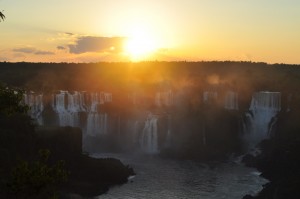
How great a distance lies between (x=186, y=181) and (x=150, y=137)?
2449cm

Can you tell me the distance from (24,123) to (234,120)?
137 feet

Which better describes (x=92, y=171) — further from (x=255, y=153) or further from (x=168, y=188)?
(x=255, y=153)

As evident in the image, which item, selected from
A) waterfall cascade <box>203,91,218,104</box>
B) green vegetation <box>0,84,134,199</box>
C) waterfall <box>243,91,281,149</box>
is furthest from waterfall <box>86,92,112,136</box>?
waterfall <box>243,91,281,149</box>

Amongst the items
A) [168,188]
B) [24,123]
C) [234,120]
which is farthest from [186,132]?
[24,123]

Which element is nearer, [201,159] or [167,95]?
[201,159]

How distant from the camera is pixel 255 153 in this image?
2810 inches

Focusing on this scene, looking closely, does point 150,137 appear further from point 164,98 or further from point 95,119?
point 164,98

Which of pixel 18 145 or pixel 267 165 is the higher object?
pixel 18 145

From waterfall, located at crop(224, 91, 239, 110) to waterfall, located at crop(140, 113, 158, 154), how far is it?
12306 mm

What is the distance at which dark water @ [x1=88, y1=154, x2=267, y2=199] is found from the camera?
1967 inches

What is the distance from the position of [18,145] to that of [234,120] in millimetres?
43600

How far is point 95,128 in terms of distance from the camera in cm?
8069

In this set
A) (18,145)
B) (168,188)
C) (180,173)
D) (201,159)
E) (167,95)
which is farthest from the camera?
(167,95)

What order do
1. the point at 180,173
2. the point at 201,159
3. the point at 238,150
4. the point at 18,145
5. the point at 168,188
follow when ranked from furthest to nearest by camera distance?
the point at 238,150 < the point at 201,159 < the point at 180,173 < the point at 168,188 < the point at 18,145
